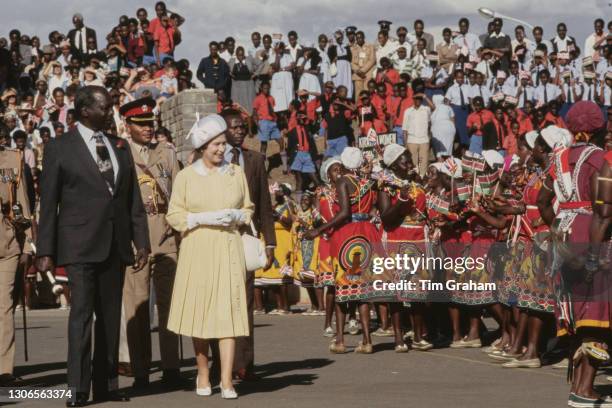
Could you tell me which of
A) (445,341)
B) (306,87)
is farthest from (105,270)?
(306,87)

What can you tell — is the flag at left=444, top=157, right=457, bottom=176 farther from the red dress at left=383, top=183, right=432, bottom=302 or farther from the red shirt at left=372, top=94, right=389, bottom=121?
the red shirt at left=372, top=94, right=389, bottom=121

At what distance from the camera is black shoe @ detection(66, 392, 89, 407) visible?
891 centimetres

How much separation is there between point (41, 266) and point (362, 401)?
2.54m

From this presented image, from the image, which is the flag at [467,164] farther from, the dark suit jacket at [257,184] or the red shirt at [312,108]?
the red shirt at [312,108]

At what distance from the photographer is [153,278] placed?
35.2 ft

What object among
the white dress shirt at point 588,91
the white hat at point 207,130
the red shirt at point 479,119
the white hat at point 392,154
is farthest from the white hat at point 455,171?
the white dress shirt at point 588,91

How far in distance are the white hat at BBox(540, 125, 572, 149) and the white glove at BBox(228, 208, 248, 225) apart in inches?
124

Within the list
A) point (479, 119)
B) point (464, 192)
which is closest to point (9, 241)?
point (464, 192)

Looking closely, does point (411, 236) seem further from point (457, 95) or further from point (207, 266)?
point (457, 95)

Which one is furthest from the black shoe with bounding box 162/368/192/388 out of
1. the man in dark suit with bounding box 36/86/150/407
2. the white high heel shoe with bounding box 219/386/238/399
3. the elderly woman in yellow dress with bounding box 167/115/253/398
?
the man in dark suit with bounding box 36/86/150/407

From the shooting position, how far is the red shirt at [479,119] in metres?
24.8

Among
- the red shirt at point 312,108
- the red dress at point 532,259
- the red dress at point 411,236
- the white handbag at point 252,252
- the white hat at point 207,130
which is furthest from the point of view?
the red shirt at point 312,108

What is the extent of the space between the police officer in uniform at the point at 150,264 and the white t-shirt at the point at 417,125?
553 inches

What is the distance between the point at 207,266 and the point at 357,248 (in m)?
3.92
